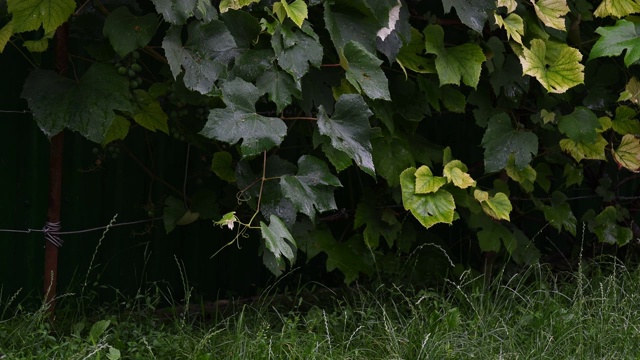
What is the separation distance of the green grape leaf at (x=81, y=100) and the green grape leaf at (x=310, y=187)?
0.58 m

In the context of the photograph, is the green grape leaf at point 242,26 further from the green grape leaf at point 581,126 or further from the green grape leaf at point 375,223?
the green grape leaf at point 581,126

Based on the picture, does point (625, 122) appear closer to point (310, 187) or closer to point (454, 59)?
point (454, 59)

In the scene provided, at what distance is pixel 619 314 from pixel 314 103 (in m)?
1.40

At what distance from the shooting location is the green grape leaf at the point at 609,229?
422 centimetres

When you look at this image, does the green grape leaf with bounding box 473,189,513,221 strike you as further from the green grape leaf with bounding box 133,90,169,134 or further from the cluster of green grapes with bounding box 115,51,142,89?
the cluster of green grapes with bounding box 115,51,142,89

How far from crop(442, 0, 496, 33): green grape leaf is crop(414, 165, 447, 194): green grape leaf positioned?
542 mm

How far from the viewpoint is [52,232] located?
3422 millimetres

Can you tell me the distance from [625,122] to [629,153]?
0.14 metres

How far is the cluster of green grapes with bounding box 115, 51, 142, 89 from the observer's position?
3.12 meters

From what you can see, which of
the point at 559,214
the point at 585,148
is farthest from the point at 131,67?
the point at 559,214

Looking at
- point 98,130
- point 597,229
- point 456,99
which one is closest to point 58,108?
point 98,130

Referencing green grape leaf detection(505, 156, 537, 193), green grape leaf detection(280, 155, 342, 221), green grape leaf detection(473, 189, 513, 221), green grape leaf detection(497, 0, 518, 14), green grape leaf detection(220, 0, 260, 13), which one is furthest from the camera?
green grape leaf detection(505, 156, 537, 193)

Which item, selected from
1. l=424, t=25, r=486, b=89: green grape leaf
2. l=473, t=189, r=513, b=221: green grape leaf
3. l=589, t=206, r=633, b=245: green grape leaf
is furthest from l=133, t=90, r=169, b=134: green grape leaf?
l=589, t=206, r=633, b=245: green grape leaf

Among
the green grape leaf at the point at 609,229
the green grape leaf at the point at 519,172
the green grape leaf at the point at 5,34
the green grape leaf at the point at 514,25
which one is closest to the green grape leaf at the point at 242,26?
the green grape leaf at the point at 5,34
